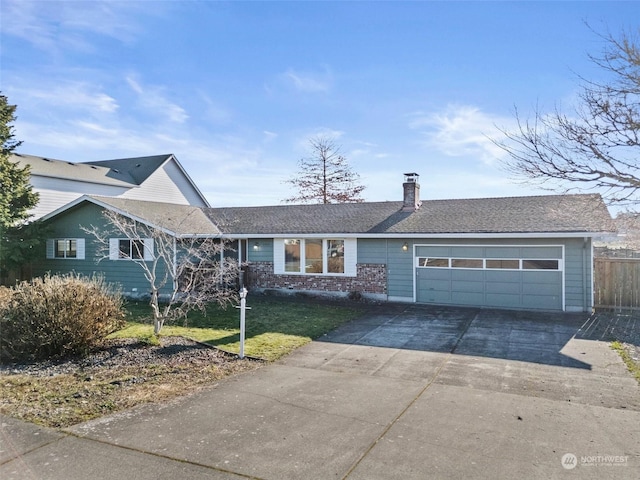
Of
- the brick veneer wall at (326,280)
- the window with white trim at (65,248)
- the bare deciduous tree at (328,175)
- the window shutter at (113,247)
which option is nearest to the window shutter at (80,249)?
the window with white trim at (65,248)

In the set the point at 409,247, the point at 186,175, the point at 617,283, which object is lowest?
the point at 617,283

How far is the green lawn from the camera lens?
9344mm

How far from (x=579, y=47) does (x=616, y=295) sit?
8.85 m

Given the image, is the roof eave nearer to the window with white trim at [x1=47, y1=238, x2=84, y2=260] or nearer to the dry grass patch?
the window with white trim at [x1=47, y1=238, x2=84, y2=260]

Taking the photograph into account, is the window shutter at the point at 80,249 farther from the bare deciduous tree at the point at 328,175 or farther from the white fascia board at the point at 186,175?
the bare deciduous tree at the point at 328,175

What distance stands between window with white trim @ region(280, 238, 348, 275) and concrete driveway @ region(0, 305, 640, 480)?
26.1ft

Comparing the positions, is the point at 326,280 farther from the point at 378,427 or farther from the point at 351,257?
the point at 378,427

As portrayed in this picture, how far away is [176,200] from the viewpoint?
3219 cm

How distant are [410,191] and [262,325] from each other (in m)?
8.75

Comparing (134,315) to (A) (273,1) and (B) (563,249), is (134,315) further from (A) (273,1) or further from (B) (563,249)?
(B) (563,249)

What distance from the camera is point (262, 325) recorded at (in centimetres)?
1133

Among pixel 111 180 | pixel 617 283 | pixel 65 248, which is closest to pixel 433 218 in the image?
pixel 617 283

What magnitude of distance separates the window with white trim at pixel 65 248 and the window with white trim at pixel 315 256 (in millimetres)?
8409

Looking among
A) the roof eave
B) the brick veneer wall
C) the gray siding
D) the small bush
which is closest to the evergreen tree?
the gray siding
